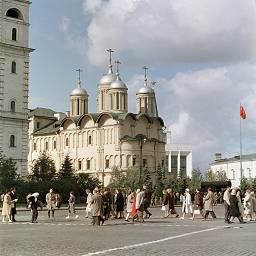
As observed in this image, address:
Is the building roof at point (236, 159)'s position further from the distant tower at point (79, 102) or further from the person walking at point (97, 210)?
the person walking at point (97, 210)

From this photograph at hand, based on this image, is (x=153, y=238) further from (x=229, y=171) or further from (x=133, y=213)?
(x=229, y=171)

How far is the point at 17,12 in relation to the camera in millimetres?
77688

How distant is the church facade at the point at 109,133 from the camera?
342 ft

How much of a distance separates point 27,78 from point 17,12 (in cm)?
803

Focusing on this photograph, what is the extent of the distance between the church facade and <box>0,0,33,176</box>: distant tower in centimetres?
2557

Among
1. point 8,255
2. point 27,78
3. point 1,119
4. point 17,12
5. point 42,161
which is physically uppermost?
point 17,12

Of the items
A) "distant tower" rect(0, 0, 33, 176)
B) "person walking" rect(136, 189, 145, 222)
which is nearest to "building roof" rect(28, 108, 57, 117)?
"distant tower" rect(0, 0, 33, 176)

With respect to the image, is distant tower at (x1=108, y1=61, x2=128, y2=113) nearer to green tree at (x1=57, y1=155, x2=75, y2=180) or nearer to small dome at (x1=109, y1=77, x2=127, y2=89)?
small dome at (x1=109, y1=77, x2=127, y2=89)

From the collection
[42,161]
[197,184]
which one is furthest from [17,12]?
[197,184]

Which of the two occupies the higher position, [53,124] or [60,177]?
[53,124]

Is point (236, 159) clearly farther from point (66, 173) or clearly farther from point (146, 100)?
point (66, 173)

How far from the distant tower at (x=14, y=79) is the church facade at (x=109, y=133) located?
25.6 meters

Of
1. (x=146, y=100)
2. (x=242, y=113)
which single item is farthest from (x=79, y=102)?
(x=242, y=113)

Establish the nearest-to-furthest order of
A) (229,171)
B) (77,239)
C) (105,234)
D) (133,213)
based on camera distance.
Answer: (77,239)
(105,234)
(133,213)
(229,171)
